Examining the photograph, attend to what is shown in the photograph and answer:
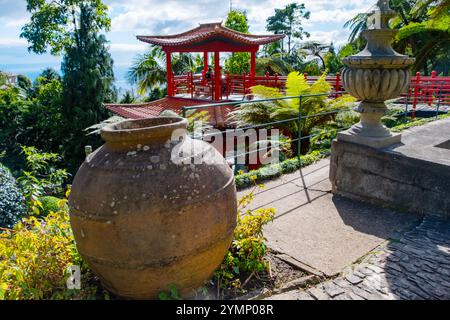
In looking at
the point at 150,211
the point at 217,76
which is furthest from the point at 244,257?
the point at 217,76

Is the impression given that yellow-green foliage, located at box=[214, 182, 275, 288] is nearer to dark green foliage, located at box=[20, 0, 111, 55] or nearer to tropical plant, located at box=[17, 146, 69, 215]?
tropical plant, located at box=[17, 146, 69, 215]

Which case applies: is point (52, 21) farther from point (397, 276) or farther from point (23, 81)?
point (397, 276)

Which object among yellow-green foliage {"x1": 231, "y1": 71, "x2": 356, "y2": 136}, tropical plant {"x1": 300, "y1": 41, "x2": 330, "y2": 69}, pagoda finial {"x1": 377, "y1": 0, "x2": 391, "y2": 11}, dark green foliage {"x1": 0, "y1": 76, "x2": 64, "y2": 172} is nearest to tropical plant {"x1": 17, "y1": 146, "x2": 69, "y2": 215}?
yellow-green foliage {"x1": 231, "y1": 71, "x2": 356, "y2": 136}

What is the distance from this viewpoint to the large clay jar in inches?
84.2

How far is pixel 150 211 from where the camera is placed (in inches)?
83.3

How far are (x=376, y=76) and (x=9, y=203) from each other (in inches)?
236

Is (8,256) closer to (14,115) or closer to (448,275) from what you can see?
(448,275)

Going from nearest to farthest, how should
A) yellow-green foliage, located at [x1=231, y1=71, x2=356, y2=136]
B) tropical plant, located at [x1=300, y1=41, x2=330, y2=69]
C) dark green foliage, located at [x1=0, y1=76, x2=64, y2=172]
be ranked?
1. yellow-green foliage, located at [x1=231, y1=71, x2=356, y2=136]
2. dark green foliage, located at [x1=0, y1=76, x2=64, y2=172]
3. tropical plant, located at [x1=300, y1=41, x2=330, y2=69]

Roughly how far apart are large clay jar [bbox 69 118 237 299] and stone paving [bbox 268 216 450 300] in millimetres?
798

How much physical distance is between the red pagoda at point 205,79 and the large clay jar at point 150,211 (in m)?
9.19

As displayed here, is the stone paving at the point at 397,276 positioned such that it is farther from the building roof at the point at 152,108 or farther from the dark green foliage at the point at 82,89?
the dark green foliage at the point at 82,89

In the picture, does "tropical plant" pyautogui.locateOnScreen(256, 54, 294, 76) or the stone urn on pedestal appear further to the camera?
"tropical plant" pyautogui.locateOnScreen(256, 54, 294, 76)

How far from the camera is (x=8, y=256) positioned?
104 inches

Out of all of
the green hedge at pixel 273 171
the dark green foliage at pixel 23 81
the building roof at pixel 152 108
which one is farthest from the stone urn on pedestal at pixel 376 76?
the dark green foliage at pixel 23 81
